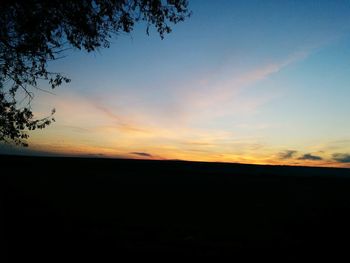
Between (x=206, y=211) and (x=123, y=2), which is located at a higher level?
(x=123, y=2)

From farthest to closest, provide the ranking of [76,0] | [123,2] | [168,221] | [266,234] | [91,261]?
[168,221], [266,234], [123,2], [76,0], [91,261]

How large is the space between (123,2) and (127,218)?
11975mm

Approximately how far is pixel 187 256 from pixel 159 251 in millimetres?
1184

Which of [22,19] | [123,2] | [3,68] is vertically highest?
[123,2]

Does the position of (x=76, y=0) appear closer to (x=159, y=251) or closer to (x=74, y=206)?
(x=159, y=251)

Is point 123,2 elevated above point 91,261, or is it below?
above

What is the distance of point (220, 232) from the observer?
16.8 meters

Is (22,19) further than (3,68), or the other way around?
(3,68)

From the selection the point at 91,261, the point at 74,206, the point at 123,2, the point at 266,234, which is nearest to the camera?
the point at 91,261

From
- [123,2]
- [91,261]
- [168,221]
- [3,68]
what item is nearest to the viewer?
[91,261]

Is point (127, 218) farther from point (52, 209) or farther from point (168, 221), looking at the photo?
point (52, 209)

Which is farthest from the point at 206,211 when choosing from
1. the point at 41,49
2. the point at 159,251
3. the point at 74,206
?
the point at 41,49

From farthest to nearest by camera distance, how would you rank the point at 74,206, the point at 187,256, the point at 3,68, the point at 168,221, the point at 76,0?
the point at 74,206 → the point at 168,221 → the point at 3,68 → the point at 76,0 → the point at 187,256

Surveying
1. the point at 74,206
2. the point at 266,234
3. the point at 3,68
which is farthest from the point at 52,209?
the point at 266,234
